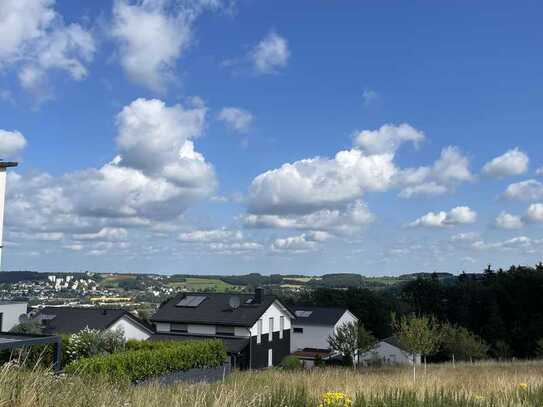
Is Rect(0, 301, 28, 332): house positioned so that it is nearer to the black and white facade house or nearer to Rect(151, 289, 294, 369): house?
Rect(151, 289, 294, 369): house

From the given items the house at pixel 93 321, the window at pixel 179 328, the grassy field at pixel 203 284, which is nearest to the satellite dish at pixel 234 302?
the window at pixel 179 328

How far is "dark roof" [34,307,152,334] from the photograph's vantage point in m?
47.5

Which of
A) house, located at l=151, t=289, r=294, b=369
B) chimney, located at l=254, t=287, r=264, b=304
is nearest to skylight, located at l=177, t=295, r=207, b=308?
house, located at l=151, t=289, r=294, b=369

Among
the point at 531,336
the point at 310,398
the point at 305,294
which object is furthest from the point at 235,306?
the point at 305,294

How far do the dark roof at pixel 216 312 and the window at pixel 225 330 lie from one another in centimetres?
47

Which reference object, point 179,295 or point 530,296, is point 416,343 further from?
point 530,296

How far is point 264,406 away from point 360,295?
76.0 m

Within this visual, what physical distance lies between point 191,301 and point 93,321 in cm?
927

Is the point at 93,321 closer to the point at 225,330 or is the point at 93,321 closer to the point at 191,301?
the point at 191,301

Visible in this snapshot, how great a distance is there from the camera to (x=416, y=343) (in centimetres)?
3061

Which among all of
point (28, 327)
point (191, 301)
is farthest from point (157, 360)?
point (28, 327)

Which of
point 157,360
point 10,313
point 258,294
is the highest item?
point 258,294

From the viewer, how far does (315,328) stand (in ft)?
193

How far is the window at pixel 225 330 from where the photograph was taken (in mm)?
43156
